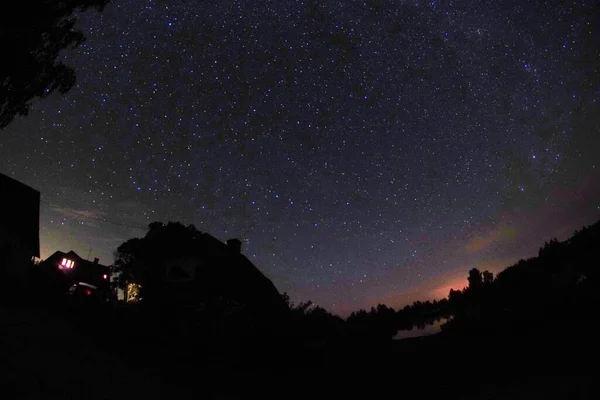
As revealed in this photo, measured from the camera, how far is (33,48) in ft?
48.8

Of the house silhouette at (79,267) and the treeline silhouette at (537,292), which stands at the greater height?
the house silhouette at (79,267)

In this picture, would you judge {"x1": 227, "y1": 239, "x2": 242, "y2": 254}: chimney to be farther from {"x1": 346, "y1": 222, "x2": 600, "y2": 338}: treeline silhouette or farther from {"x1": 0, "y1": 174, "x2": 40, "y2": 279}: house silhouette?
{"x1": 346, "y1": 222, "x2": 600, "y2": 338}: treeline silhouette

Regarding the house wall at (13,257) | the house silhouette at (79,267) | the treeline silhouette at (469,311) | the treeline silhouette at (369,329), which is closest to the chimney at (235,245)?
the treeline silhouette at (369,329)

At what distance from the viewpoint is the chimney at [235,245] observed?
72.9 feet

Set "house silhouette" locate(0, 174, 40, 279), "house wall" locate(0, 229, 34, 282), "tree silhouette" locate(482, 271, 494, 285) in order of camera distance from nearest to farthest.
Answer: "tree silhouette" locate(482, 271, 494, 285), "house wall" locate(0, 229, 34, 282), "house silhouette" locate(0, 174, 40, 279)

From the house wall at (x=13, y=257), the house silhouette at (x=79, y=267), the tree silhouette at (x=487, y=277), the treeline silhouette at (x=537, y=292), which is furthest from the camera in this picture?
the house silhouette at (x=79, y=267)

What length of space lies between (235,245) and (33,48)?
593 inches

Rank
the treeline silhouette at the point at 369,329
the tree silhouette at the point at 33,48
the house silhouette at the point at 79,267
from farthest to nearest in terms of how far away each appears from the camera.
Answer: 1. the house silhouette at the point at 79,267
2. the tree silhouette at the point at 33,48
3. the treeline silhouette at the point at 369,329

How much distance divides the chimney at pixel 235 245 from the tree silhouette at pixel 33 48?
501 inches

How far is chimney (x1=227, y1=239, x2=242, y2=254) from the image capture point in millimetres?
22212

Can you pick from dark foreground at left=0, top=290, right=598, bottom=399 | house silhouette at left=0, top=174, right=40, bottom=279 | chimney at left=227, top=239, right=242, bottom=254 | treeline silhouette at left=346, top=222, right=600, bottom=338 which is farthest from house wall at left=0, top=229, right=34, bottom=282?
treeline silhouette at left=346, top=222, right=600, bottom=338

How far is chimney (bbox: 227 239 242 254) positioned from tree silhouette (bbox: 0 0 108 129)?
12735mm

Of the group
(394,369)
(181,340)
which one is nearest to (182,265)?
(181,340)

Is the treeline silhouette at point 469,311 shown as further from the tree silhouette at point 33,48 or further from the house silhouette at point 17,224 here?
the house silhouette at point 17,224
